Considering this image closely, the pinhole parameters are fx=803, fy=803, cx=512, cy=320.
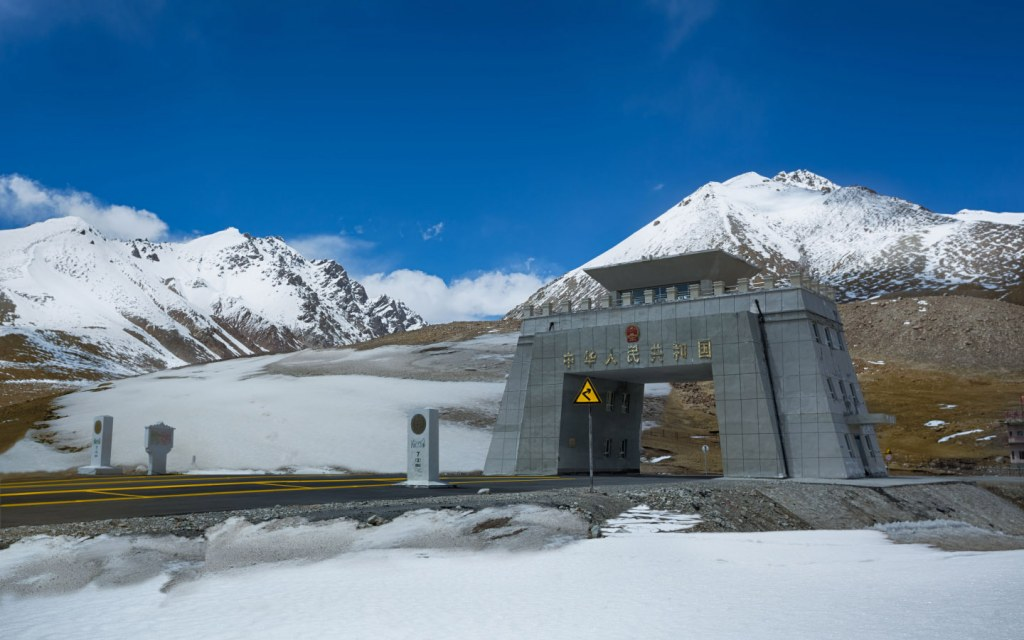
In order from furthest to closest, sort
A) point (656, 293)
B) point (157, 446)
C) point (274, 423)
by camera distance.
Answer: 1. point (274, 423)
2. point (157, 446)
3. point (656, 293)

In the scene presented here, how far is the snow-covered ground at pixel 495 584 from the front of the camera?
8727mm

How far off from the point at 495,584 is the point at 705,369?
23946 mm

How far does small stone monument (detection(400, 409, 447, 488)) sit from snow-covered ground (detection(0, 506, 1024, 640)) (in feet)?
32.3

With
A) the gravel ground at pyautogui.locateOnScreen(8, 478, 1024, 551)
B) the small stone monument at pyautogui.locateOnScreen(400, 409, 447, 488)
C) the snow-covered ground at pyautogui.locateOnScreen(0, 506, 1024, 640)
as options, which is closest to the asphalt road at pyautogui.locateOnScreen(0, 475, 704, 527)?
the small stone monument at pyautogui.locateOnScreen(400, 409, 447, 488)

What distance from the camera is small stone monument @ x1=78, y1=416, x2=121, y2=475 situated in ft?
121

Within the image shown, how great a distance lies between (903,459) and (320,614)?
59.4 m

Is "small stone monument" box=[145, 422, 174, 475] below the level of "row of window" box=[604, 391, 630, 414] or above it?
below

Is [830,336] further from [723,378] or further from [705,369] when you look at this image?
[723,378]

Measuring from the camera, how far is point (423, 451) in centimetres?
2564

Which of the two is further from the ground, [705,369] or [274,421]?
[274,421]

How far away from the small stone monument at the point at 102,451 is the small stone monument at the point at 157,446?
158cm

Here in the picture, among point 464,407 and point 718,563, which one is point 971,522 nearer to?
point 718,563

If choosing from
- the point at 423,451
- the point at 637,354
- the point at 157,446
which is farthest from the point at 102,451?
the point at 637,354

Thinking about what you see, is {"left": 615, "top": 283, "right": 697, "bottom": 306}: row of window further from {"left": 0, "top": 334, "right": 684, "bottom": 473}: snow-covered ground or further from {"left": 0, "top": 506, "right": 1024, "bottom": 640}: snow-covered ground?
{"left": 0, "top": 506, "right": 1024, "bottom": 640}: snow-covered ground
